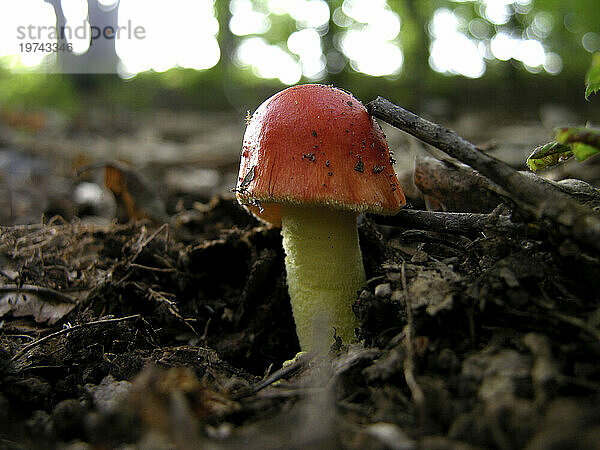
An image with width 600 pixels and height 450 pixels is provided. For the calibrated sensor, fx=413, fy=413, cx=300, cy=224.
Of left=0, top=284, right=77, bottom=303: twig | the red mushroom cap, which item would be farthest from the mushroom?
left=0, top=284, right=77, bottom=303: twig

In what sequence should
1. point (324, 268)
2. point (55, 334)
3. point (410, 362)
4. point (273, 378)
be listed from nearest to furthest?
point (410, 362) → point (273, 378) → point (55, 334) → point (324, 268)

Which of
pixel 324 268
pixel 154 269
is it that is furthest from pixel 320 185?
pixel 154 269

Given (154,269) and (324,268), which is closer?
(324,268)

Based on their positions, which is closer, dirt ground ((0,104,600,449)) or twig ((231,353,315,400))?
Answer: dirt ground ((0,104,600,449))

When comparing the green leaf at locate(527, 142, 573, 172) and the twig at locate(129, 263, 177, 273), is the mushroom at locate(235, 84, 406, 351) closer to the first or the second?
the green leaf at locate(527, 142, 573, 172)

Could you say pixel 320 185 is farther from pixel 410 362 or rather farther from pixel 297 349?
pixel 297 349

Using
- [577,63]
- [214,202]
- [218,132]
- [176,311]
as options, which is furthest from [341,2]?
[176,311]
